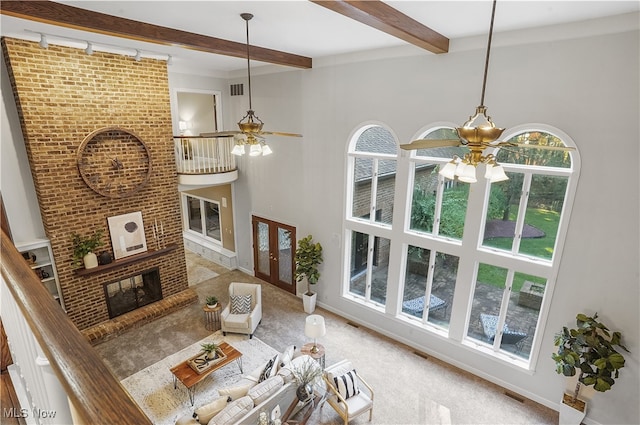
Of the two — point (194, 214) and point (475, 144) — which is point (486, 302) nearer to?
point (475, 144)

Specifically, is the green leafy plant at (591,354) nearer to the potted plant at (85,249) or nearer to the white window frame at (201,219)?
the potted plant at (85,249)

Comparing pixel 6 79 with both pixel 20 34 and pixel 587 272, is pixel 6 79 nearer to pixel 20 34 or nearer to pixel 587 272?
pixel 20 34

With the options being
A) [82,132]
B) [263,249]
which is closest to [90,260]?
[82,132]

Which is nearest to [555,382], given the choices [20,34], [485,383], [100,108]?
[485,383]

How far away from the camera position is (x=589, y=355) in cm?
426

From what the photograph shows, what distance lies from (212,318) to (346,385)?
3.25 meters

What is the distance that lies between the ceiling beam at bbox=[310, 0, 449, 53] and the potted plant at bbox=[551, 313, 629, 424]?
4.06 metres

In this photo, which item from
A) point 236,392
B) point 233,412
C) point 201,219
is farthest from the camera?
point 201,219

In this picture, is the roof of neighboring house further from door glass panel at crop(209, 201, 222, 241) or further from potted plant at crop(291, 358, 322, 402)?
door glass panel at crop(209, 201, 222, 241)

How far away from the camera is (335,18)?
3.97 m

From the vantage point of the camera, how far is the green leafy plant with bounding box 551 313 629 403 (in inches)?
163

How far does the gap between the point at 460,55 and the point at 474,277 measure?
11.1ft

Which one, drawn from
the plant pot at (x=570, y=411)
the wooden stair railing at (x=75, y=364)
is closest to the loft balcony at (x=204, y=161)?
the wooden stair railing at (x=75, y=364)

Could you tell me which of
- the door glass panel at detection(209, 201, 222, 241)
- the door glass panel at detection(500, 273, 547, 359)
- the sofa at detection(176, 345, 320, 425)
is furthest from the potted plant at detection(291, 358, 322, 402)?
the door glass panel at detection(209, 201, 222, 241)
